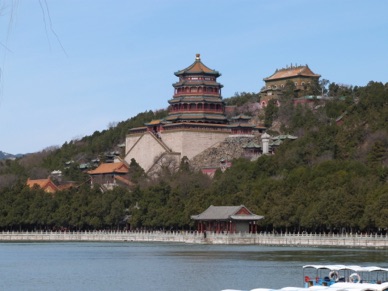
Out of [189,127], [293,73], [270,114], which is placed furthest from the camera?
[293,73]

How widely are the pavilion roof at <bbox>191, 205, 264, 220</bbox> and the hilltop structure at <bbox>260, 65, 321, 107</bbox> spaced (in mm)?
69426

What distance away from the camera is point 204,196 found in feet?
424

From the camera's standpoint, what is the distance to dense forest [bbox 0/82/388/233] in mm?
110062

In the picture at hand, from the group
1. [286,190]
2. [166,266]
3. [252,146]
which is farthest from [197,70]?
[166,266]

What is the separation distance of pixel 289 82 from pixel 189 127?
3216 cm

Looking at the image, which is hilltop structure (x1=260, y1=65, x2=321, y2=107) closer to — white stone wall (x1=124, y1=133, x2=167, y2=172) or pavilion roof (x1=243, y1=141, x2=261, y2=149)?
pavilion roof (x1=243, y1=141, x2=261, y2=149)

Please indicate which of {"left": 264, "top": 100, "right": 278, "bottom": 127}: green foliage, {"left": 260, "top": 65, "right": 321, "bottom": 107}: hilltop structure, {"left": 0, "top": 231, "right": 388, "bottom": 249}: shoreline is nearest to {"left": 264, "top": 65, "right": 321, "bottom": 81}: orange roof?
{"left": 260, "top": 65, "right": 321, "bottom": 107}: hilltop structure

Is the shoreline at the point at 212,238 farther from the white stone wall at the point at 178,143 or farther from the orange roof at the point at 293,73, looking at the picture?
the orange roof at the point at 293,73

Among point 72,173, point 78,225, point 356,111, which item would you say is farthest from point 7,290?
point 72,173

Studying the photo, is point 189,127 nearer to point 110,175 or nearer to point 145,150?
point 145,150

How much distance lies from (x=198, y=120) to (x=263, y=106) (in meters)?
28.8

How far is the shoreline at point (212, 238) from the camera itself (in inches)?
4048

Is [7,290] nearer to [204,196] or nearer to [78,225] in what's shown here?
[204,196]

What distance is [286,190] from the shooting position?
119 meters
